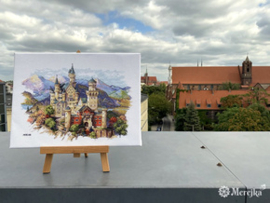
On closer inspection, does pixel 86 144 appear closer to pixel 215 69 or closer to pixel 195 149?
pixel 195 149

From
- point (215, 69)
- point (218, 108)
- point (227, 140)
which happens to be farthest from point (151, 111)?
point (227, 140)

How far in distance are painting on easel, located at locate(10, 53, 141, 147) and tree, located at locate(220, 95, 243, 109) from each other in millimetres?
28586

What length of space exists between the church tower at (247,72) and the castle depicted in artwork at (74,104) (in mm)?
56414

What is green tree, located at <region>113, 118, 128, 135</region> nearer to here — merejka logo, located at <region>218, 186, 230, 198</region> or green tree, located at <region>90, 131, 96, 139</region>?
green tree, located at <region>90, 131, 96, 139</region>

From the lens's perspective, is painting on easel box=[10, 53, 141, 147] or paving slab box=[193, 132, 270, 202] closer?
paving slab box=[193, 132, 270, 202]

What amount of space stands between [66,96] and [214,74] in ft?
186

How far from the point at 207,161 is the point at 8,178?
2.05m

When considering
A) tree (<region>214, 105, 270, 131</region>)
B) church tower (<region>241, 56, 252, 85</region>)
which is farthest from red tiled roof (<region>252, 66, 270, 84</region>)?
tree (<region>214, 105, 270, 131</region>)

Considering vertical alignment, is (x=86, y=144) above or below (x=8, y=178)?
above

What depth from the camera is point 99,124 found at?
86.4 inches

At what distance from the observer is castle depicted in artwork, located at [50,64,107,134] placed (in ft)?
7.11

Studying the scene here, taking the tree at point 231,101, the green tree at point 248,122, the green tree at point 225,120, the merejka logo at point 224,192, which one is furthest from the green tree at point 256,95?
the merejka logo at point 224,192

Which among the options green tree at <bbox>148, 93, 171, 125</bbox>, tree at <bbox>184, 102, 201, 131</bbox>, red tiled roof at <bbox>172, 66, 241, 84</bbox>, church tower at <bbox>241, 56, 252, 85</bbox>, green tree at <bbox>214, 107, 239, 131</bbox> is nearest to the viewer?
green tree at <bbox>214, 107, 239, 131</bbox>

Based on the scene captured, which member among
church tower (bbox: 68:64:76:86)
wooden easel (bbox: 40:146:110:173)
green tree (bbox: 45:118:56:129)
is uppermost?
church tower (bbox: 68:64:76:86)
